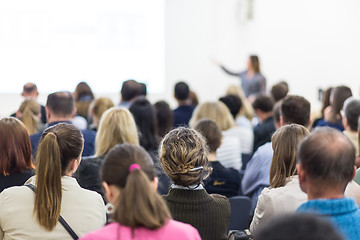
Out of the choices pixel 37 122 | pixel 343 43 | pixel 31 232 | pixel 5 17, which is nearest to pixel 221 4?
pixel 343 43

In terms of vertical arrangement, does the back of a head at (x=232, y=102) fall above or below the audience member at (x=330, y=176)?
below

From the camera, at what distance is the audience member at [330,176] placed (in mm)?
1651

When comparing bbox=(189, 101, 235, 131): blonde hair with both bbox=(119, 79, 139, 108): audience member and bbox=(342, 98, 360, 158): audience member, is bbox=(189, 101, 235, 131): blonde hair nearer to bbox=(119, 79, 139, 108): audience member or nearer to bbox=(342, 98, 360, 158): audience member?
bbox=(119, 79, 139, 108): audience member

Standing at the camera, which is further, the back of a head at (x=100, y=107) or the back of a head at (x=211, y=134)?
the back of a head at (x=100, y=107)

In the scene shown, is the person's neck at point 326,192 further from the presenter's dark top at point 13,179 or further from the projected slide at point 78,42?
the projected slide at point 78,42

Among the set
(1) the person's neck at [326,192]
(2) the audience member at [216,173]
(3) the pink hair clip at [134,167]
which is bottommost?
(2) the audience member at [216,173]

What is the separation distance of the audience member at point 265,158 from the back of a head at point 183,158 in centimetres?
113

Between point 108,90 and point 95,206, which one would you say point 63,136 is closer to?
point 95,206

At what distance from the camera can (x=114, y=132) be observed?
3412 mm

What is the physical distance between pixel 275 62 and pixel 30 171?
24.5 feet

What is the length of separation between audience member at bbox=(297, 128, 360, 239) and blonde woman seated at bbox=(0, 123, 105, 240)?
0.97 m

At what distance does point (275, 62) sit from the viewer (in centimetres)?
957

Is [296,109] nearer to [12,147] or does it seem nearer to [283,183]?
[283,183]

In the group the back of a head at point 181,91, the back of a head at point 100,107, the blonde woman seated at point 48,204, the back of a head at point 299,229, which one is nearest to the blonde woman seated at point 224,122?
the back of a head at point 100,107
